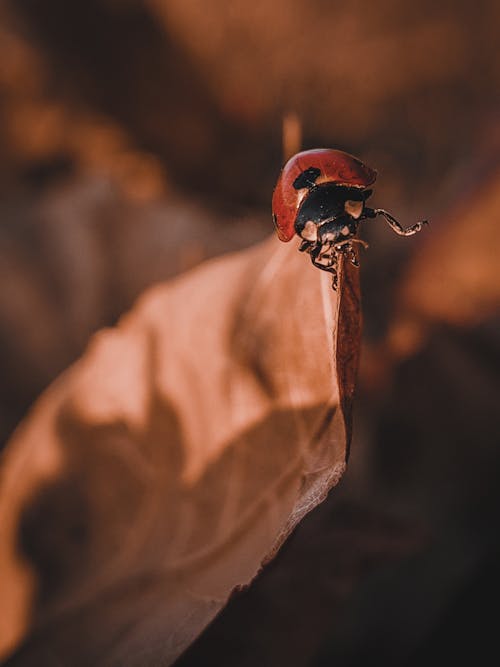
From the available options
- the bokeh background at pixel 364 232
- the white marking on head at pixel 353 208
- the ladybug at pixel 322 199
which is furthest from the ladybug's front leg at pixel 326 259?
the bokeh background at pixel 364 232

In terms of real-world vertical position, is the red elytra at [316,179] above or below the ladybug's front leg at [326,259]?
above

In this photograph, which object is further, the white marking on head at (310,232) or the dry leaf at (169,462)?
the white marking on head at (310,232)

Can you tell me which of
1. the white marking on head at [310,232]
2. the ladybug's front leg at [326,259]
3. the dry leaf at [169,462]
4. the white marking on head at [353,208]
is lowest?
the dry leaf at [169,462]

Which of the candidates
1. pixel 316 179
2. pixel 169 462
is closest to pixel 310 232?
pixel 316 179

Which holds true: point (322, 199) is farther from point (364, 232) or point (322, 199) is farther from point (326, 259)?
point (364, 232)

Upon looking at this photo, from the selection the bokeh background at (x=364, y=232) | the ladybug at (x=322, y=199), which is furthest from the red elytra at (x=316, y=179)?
the bokeh background at (x=364, y=232)

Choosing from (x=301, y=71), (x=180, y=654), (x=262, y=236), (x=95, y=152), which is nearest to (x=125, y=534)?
(x=180, y=654)

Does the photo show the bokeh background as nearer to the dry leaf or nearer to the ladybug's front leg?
the dry leaf

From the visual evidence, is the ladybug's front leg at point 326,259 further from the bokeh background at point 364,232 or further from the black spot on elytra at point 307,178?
the bokeh background at point 364,232
